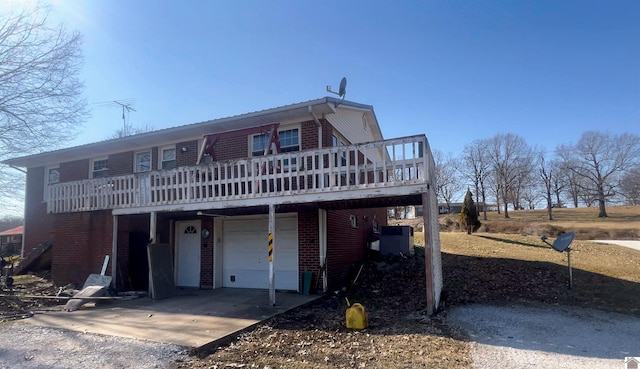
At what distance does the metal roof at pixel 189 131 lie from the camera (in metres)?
11.0

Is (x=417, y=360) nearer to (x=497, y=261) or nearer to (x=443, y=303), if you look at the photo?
(x=443, y=303)

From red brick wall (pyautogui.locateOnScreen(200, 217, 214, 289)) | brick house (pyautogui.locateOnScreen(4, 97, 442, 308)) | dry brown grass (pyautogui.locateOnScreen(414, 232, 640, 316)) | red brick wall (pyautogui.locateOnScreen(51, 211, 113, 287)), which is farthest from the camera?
red brick wall (pyautogui.locateOnScreen(200, 217, 214, 289))

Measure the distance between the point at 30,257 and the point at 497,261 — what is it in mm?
18431

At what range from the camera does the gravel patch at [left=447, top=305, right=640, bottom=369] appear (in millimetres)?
5473

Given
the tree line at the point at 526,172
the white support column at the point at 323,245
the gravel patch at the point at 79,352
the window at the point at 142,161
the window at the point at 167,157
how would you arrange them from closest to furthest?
1. the gravel patch at the point at 79,352
2. the white support column at the point at 323,245
3. the window at the point at 167,157
4. the window at the point at 142,161
5. the tree line at the point at 526,172

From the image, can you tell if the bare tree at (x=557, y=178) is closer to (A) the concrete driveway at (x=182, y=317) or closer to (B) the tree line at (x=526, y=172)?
(B) the tree line at (x=526, y=172)

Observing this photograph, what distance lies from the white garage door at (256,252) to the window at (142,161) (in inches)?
162

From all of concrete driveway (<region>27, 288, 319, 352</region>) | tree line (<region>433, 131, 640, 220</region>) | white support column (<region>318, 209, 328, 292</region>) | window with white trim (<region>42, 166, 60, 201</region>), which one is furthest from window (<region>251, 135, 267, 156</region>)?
tree line (<region>433, 131, 640, 220</region>)

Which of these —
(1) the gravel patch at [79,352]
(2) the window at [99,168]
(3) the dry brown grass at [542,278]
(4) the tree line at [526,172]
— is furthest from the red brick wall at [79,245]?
(4) the tree line at [526,172]

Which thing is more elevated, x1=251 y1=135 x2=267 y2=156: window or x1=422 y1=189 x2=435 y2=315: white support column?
x1=251 y1=135 x2=267 y2=156: window

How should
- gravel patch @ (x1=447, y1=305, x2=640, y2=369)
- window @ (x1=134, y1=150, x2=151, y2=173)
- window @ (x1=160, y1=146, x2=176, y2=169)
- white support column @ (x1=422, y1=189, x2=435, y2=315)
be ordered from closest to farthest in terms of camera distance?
gravel patch @ (x1=447, y1=305, x2=640, y2=369)
white support column @ (x1=422, y1=189, x2=435, y2=315)
window @ (x1=160, y1=146, x2=176, y2=169)
window @ (x1=134, y1=150, x2=151, y2=173)

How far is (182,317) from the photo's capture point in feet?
27.6

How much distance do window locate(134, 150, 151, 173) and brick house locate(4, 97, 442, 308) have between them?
40mm

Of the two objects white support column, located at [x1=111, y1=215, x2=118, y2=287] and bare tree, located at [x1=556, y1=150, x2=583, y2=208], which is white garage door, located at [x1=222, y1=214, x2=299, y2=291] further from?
bare tree, located at [x1=556, y1=150, x2=583, y2=208]
